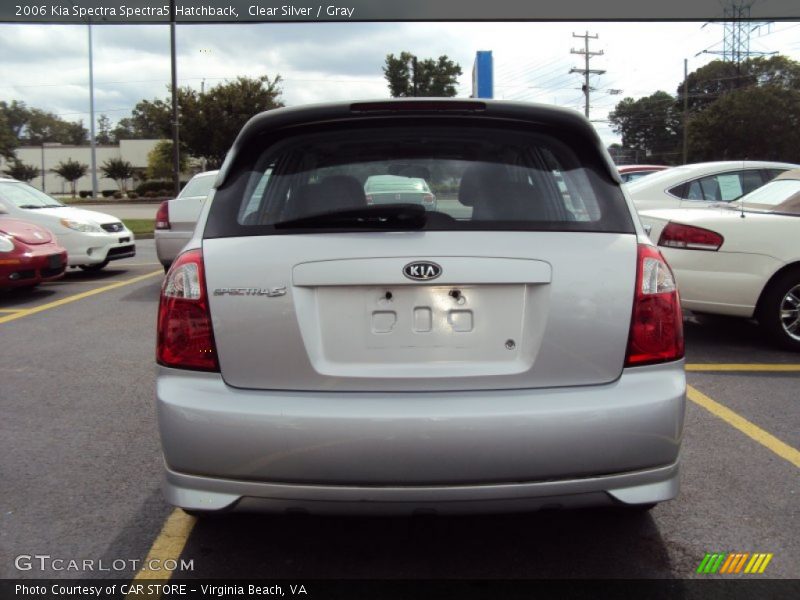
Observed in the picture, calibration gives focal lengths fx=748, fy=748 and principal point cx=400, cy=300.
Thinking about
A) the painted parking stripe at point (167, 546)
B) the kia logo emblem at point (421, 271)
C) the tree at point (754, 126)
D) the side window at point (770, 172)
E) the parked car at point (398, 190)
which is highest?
the tree at point (754, 126)

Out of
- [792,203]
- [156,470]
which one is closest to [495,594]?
[156,470]

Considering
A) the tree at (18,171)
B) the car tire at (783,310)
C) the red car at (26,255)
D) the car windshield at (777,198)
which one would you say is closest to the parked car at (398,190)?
the car tire at (783,310)

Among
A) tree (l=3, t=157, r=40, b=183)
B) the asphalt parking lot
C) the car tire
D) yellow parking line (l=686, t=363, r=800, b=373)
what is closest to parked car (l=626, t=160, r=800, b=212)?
the car tire

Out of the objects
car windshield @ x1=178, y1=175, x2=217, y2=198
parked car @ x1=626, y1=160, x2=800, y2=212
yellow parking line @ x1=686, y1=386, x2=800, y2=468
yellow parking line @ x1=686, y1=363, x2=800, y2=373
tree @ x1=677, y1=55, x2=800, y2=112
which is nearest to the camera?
yellow parking line @ x1=686, y1=386, x2=800, y2=468

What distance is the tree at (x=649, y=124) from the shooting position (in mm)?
95188

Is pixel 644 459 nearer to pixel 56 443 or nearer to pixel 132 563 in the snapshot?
pixel 132 563

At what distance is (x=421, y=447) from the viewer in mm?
2244

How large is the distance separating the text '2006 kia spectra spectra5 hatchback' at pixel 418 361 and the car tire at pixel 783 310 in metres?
3.97

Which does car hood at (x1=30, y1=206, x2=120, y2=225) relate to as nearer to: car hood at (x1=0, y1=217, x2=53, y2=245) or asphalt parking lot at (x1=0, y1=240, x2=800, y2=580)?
car hood at (x1=0, y1=217, x2=53, y2=245)

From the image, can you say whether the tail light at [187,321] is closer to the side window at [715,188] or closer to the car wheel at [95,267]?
the side window at [715,188]

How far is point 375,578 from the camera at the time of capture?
8.60ft

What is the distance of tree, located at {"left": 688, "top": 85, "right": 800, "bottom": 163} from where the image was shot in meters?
54.0

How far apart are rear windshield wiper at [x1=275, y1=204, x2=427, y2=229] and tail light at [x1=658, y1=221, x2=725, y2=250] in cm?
421

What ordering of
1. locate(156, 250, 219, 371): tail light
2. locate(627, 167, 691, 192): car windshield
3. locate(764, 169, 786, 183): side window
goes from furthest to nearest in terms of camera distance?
locate(764, 169, 786, 183): side window → locate(627, 167, 691, 192): car windshield → locate(156, 250, 219, 371): tail light
